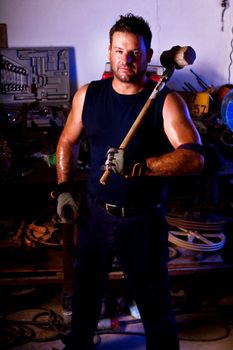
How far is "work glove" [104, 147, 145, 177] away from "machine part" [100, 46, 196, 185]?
9 cm

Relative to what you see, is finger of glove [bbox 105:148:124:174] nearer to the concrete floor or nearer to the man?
the man

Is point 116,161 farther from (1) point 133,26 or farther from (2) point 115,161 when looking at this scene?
(1) point 133,26

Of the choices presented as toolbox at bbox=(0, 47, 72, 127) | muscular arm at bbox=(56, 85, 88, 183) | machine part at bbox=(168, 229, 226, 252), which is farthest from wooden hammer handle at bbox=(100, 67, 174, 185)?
toolbox at bbox=(0, 47, 72, 127)

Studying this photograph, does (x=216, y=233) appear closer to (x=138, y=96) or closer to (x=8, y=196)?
(x=138, y=96)

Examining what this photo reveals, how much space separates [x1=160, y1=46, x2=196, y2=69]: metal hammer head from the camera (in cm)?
212

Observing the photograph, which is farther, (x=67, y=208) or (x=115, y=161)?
(x=67, y=208)

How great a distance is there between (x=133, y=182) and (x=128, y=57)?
0.69 metres

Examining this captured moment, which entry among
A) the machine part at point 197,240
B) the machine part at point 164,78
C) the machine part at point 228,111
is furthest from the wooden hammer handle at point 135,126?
the machine part at point 228,111

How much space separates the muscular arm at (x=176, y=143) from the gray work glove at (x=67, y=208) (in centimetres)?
60

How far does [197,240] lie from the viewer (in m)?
3.25

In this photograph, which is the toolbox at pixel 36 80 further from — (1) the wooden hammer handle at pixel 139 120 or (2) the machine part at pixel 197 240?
(1) the wooden hammer handle at pixel 139 120

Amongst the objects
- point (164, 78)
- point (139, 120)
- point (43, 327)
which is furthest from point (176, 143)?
point (43, 327)

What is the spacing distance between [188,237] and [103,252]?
3.71 ft

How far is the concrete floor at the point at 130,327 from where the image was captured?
2.95 metres
